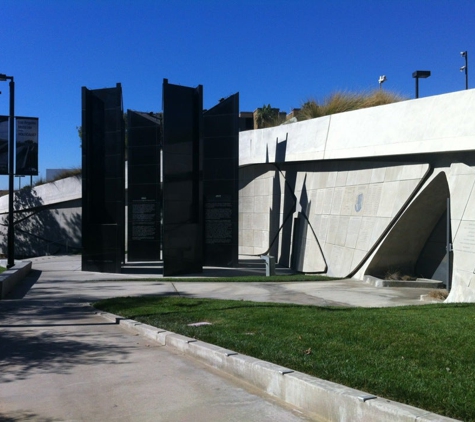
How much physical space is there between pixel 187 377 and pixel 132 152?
21740 millimetres

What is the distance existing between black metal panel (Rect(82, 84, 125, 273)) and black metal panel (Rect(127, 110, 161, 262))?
9.50 ft

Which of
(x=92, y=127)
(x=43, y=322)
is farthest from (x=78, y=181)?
(x=43, y=322)

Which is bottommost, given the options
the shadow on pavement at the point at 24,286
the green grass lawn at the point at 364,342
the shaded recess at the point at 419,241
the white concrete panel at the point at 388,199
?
the shadow on pavement at the point at 24,286

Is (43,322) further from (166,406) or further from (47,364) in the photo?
(166,406)

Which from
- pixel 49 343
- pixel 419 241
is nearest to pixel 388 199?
pixel 419 241

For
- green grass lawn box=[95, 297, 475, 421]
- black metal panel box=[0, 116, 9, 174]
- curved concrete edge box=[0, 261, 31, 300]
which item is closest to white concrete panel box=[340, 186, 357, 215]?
green grass lawn box=[95, 297, 475, 421]

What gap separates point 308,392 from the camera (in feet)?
16.8

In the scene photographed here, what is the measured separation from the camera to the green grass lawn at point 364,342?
4891 millimetres

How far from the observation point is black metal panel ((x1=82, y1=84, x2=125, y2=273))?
72.5 ft

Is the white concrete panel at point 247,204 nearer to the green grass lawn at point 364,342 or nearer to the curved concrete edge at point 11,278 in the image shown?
the curved concrete edge at point 11,278

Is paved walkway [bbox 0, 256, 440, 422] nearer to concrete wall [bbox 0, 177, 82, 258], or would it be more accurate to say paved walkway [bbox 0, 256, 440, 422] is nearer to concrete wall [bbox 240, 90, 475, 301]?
concrete wall [bbox 240, 90, 475, 301]

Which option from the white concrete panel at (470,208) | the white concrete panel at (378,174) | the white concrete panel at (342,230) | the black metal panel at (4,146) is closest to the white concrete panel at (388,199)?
the white concrete panel at (378,174)

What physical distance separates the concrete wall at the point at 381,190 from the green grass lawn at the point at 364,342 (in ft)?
16.2

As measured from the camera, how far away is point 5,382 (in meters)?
6.48
